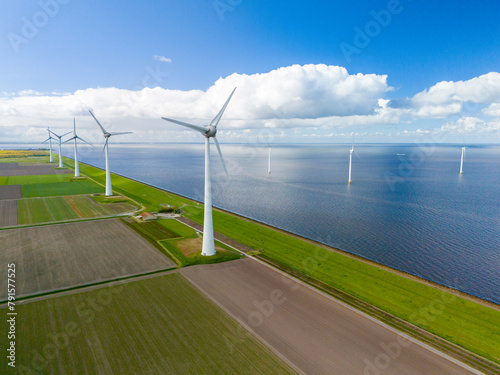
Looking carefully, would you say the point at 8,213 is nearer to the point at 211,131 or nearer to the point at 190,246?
the point at 190,246

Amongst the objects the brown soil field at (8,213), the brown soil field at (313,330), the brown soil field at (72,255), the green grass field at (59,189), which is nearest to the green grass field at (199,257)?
the brown soil field at (72,255)

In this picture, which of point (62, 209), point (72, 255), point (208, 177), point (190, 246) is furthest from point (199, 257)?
point (62, 209)

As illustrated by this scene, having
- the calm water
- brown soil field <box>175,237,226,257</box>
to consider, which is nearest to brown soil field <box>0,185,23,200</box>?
the calm water

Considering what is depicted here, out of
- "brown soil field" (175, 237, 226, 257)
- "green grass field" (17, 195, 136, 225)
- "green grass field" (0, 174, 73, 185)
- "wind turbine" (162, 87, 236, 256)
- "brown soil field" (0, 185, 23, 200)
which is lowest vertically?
"brown soil field" (175, 237, 226, 257)

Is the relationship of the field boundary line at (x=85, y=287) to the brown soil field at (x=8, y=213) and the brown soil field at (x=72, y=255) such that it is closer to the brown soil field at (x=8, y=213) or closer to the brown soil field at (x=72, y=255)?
the brown soil field at (x=72, y=255)

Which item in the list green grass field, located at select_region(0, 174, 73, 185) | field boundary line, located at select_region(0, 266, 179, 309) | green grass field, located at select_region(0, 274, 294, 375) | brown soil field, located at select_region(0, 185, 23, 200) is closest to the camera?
green grass field, located at select_region(0, 274, 294, 375)

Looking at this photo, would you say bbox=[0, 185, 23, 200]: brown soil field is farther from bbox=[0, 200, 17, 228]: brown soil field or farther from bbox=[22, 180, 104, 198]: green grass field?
bbox=[0, 200, 17, 228]: brown soil field

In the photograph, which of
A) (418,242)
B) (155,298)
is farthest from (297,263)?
(418,242)
